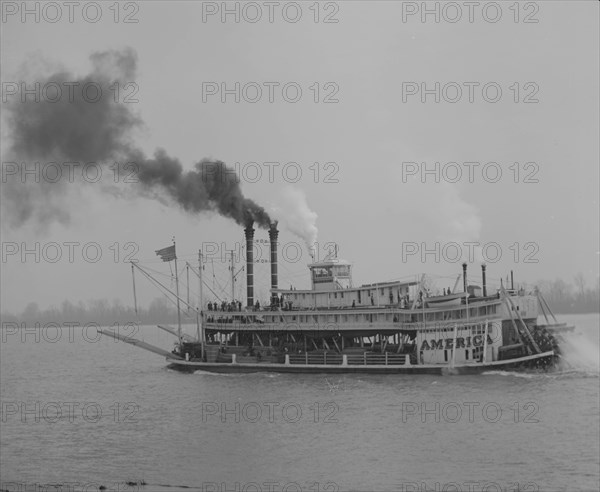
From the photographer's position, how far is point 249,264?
75.9 m

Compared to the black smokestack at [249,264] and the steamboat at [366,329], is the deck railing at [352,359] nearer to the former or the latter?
the steamboat at [366,329]

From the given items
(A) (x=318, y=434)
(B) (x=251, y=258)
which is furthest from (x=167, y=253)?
(A) (x=318, y=434)

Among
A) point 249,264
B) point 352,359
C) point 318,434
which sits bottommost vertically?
point 318,434

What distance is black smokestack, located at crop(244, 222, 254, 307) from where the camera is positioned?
74.6 m

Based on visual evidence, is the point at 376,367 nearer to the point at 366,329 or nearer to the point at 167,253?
the point at 366,329

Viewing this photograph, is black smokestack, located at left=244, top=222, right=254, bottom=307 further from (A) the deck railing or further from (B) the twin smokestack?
(A) the deck railing

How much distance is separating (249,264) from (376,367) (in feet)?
58.8

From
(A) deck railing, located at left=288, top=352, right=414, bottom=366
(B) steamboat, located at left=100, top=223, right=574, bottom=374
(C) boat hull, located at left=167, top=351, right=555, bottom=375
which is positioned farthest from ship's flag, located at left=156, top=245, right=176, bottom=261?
(A) deck railing, located at left=288, top=352, right=414, bottom=366

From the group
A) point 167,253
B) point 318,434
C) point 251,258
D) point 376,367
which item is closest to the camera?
point 318,434

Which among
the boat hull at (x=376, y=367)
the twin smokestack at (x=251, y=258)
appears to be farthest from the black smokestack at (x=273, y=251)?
the boat hull at (x=376, y=367)

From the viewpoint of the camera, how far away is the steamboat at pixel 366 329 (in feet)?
199

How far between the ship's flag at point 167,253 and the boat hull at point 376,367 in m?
8.73

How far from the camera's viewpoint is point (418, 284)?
65.4 meters

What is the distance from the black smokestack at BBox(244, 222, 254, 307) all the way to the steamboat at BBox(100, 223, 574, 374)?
0.08 m
